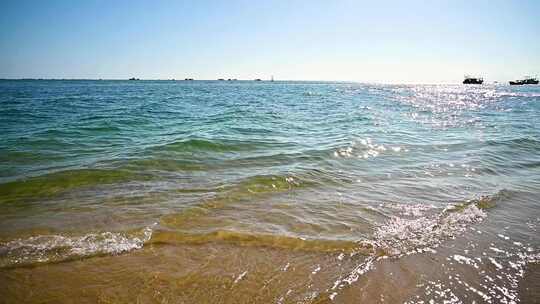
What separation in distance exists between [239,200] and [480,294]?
3.89 meters

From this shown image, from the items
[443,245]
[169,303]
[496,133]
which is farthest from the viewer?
[496,133]

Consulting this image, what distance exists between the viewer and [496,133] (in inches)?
584

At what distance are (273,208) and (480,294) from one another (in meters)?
3.17

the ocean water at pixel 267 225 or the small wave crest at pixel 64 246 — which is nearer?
the ocean water at pixel 267 225

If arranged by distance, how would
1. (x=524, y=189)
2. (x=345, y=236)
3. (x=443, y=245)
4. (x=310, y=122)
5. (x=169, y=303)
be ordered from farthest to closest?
(x=310, y=122) → (x=524, y=189) → (x=345, y=236) → (x=443, y=245) → (x=169, y=303)

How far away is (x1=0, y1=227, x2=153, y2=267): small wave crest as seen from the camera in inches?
151

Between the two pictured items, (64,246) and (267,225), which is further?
(267,225)

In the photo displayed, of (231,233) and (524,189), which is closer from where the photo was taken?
(231,233)

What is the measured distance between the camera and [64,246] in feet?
13.5

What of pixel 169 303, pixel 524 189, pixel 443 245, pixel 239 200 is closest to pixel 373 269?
pixel 443 245

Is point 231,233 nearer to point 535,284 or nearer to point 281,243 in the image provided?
point 281,243

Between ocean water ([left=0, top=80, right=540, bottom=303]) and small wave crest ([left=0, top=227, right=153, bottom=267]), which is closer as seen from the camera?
ocean water ([left=0, top=80, right=540, bottom=303])

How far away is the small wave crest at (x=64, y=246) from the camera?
12.6 ft

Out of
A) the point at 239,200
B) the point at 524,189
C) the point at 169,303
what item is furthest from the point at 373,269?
the point at 524,189
